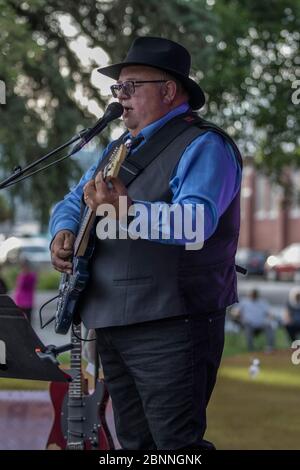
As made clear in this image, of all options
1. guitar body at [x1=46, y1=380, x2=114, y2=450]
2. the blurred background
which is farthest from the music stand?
guitar body at [x1=46, y1=380, x2=114, y2=450]

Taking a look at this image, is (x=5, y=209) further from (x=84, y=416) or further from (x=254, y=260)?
(x=84, y=416)

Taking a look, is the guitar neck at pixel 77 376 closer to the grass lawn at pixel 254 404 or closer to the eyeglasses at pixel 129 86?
the grass lawn at pixel 254 404

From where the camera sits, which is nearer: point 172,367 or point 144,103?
point 172,367

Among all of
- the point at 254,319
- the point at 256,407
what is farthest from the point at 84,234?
the point at 254,319

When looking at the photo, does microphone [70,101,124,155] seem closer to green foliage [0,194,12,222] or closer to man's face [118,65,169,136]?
man's face [118,65,169,136]

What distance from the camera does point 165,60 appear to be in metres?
3.88

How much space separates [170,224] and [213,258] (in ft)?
0.94

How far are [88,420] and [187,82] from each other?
2.65m

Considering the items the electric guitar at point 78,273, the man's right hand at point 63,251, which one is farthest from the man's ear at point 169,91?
the man's right hand at point 63,251

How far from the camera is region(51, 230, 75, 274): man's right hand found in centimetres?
382

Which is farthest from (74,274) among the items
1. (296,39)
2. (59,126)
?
(296,39)

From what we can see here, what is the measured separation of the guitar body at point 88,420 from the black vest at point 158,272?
2.22 m

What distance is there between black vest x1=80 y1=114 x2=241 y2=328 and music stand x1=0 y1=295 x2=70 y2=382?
0.26 m

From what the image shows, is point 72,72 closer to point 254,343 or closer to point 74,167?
point 74,167
